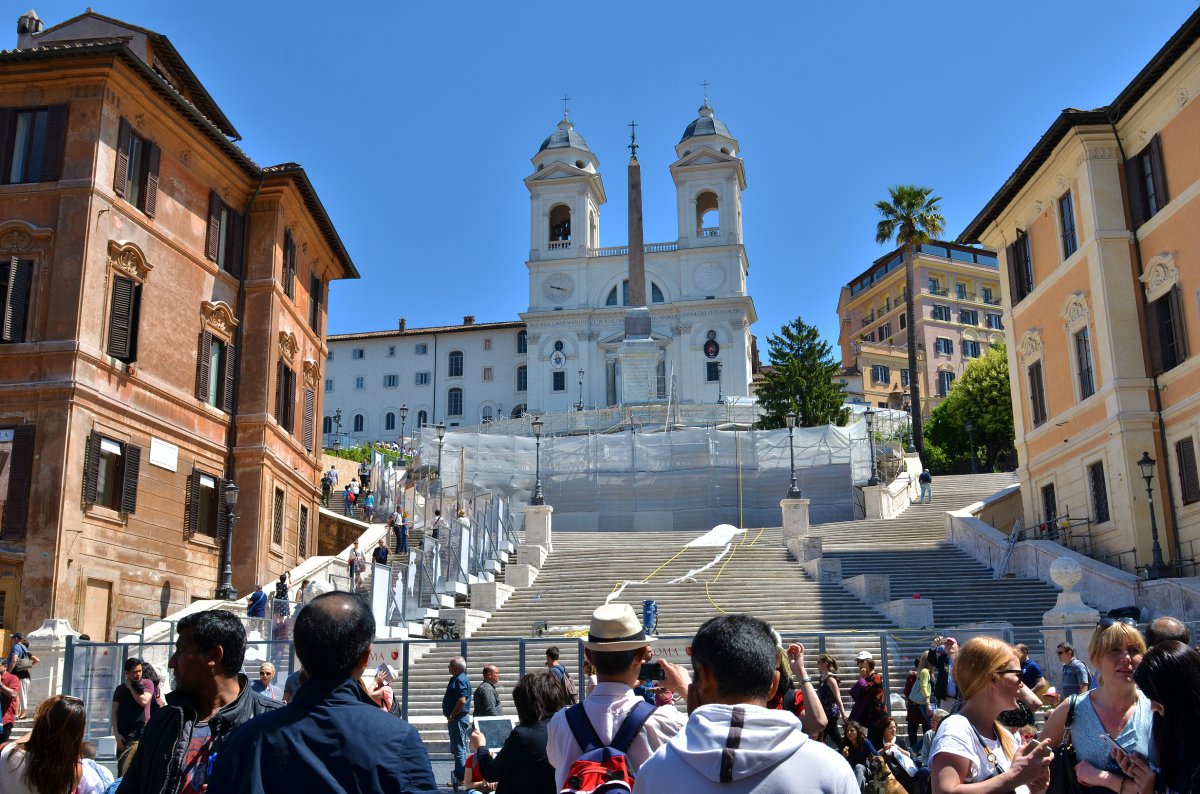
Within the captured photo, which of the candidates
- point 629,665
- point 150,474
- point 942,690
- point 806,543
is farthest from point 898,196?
point 629,665

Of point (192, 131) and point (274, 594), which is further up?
point (192, 131)

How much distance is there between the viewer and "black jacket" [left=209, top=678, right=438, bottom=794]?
12.0ft

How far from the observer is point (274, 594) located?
26734 mm

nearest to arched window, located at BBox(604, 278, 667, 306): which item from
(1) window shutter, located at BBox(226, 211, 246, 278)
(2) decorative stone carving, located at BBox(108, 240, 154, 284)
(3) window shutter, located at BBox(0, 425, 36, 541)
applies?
(1) window shutter, located at BBox(226, 211, 246, 278)

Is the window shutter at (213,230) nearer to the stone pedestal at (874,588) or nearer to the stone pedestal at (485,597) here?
the stone pedestal at (485,597)

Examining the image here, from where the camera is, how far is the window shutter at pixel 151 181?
26.5 metres

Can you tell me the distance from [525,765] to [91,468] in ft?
68.0

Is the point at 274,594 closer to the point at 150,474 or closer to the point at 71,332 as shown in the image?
the point at 150,474

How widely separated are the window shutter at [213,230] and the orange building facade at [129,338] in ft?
0.16

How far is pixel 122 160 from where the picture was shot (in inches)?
1009

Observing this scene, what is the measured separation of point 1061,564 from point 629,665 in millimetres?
19484

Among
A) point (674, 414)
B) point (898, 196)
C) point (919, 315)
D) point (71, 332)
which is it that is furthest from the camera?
point (919, 315)

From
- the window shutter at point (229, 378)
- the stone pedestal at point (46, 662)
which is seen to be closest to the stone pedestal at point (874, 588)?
the window shutter at point (229, 378)

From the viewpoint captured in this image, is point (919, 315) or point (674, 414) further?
point (919, 315)
